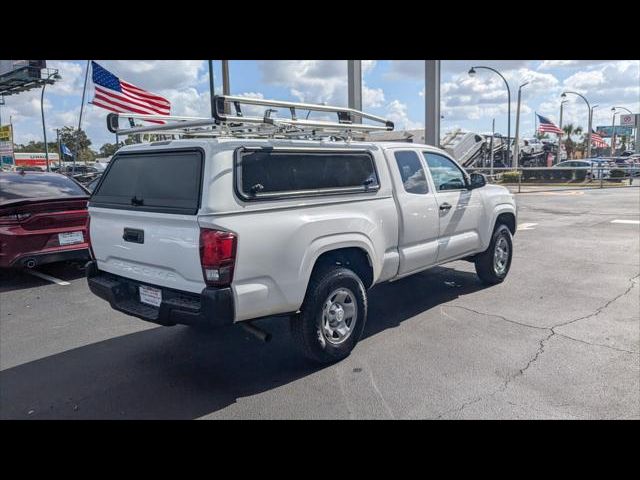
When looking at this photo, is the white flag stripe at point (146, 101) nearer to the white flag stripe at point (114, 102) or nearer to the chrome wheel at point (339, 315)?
the white flag stripe at point (114, 102)

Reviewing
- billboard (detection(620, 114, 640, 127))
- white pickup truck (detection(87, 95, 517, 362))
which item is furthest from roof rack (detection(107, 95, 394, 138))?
billboard (detection(620, 114, 640, 127))

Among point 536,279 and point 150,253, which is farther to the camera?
point 536,279

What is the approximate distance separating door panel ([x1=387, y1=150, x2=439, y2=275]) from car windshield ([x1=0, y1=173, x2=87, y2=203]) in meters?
5.01

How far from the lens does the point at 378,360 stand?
4.30 meters

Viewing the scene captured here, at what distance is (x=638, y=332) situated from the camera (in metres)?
4.87

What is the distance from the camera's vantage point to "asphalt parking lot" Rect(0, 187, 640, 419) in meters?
3.52

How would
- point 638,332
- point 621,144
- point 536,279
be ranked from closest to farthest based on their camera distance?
point 638,332 < point 536,279 < point 621,144

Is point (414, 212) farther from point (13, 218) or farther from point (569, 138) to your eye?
point (569, 138)

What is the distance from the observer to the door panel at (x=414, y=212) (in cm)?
507

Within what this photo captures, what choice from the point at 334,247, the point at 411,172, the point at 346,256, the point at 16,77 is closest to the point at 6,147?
the point at 16,77

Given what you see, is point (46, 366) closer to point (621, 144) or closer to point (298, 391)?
point (298, 391)

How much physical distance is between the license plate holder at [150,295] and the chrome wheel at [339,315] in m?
1.33
